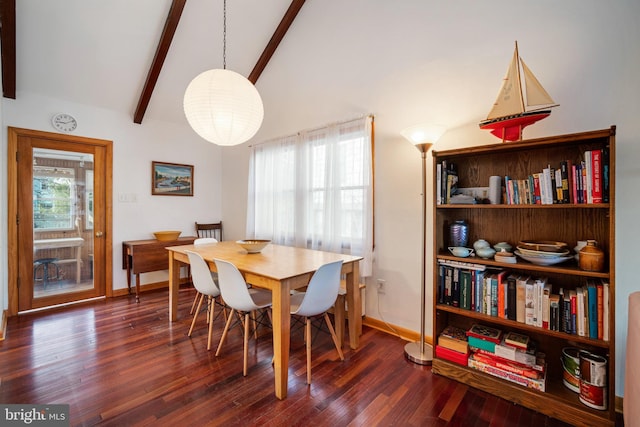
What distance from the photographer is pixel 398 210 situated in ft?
9.07

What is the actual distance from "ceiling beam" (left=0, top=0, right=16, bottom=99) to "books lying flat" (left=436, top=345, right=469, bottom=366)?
4.55 m

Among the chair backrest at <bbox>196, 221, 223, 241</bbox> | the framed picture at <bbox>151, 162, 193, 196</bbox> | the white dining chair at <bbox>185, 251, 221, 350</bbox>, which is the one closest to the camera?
the white dining chair at <bbox>185, 251, 221, 350</bbox>

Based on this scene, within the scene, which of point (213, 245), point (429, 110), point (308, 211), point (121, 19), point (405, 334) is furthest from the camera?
point (308, 211)

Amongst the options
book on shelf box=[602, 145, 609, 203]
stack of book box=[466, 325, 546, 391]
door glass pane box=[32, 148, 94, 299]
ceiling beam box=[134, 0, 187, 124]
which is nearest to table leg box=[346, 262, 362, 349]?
stack of book box=[466, 325, 546, 391]

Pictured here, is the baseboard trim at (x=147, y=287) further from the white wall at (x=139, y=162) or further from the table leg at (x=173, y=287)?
the table leg at (x=173, y=287)

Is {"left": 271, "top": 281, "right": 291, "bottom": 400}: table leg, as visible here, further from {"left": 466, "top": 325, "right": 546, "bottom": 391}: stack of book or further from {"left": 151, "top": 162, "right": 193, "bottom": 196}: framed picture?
{"left": 151, "top": 162, "right": 193, "bottom": 196}: framed picture

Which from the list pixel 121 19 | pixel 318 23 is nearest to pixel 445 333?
pixel 318 23

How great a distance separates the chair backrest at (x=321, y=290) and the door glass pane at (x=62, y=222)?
133 inches

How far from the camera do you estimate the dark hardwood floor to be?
170 cm

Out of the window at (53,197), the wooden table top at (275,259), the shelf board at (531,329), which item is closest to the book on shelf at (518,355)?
the shelf board at (531,329)

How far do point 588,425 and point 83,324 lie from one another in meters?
4.16

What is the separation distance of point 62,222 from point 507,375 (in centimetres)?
480

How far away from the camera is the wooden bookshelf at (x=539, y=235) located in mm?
1586

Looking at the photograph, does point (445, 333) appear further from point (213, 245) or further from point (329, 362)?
point (213, 245)
